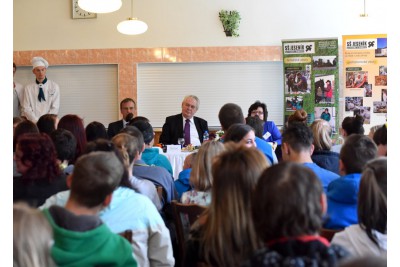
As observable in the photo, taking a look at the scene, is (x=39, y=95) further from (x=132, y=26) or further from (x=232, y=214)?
(x=232, y=214)

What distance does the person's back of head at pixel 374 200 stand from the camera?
5.32 ft

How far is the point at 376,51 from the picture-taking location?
22.2 feet

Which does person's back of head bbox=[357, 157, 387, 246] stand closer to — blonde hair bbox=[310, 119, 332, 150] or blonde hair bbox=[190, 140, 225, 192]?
blonde hair bbox=[190, 140, 225, 192]

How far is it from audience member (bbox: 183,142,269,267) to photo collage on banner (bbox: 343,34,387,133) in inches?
229

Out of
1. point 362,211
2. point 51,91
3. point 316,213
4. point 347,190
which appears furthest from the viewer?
point 51,91

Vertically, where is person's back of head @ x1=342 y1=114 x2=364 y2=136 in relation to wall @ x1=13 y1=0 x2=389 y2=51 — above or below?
below

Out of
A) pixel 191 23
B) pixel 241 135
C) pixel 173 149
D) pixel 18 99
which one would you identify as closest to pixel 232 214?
pixel 241 135

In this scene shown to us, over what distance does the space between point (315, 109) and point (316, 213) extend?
5.92 m

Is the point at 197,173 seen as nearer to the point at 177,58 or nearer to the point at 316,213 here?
the point at 316,213

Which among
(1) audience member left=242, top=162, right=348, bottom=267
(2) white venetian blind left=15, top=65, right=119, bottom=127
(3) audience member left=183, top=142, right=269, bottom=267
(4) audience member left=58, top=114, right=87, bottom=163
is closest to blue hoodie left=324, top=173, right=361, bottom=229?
(3) audience member left=183, top=142, right=269, bottom=267

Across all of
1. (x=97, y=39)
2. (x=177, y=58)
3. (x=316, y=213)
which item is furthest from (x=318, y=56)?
(x=316, y=213)

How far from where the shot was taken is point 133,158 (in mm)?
2771

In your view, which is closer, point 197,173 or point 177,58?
point 197,173

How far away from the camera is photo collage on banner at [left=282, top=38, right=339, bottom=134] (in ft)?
22.5
